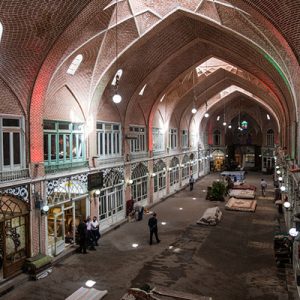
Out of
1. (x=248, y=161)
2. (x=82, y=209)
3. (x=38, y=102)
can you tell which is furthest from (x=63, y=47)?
(x=248, y=161)

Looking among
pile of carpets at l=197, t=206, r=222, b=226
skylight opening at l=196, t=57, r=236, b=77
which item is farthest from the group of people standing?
skylight opening at l=196, t=57, r=236, b=77

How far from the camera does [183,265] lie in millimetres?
11461

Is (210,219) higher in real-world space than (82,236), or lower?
lower

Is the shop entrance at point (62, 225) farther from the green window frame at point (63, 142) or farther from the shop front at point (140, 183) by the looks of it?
the shop front at point (140, 183)

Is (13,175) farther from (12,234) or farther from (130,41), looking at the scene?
(130,41)

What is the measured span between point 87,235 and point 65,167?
2710 millimetres

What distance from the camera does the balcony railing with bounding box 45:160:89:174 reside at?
12.5m

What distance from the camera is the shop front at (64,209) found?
12.5 meters

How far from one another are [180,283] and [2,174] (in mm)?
6040

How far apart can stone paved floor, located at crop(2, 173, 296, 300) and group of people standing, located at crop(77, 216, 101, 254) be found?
1.04ft

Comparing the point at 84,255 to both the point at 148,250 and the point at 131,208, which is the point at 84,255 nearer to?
the point at 148,250

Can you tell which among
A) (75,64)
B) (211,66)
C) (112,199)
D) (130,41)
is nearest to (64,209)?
(112,199)

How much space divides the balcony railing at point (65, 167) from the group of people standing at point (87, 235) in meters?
2.12

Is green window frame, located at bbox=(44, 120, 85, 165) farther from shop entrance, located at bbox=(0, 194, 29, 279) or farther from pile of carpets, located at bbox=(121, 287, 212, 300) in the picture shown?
pile of carpets, located at bbox=(121, 287, 212, 300)
